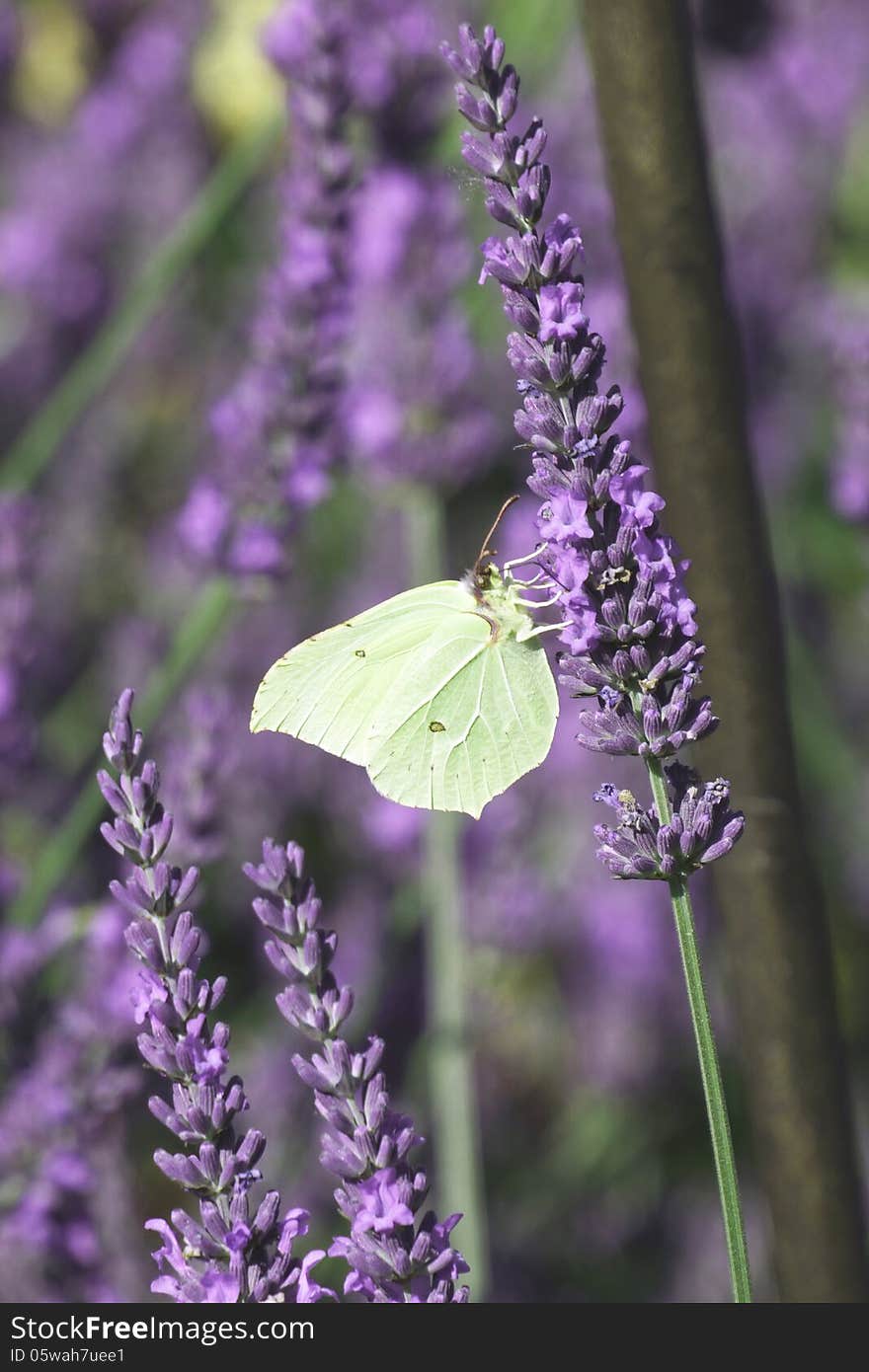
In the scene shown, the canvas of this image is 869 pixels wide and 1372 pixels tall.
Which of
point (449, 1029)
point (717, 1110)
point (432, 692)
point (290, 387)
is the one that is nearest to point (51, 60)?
point (290, 387)

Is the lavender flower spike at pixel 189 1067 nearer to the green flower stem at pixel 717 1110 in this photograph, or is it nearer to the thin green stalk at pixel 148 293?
the green flower stem at pixel 717 1110

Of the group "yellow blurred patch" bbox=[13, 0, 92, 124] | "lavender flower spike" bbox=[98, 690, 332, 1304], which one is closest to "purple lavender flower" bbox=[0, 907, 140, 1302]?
"lavender flower spike" bbox=[98, 690, 332, 1304]

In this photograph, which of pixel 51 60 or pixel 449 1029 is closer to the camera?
pixel 449 1029

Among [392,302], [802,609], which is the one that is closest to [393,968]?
[392,302]

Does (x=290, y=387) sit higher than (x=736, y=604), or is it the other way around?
(x=290, y=387)

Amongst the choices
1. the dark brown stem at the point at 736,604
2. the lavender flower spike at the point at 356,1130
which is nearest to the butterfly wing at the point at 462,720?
the dark brown stem at the point at 736,604

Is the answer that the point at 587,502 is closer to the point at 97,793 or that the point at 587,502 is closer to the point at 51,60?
the point at 97,793

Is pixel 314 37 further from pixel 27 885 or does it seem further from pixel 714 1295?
pixel 714 1295
